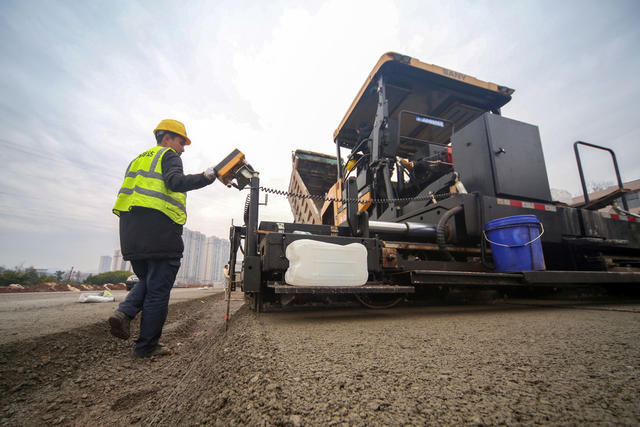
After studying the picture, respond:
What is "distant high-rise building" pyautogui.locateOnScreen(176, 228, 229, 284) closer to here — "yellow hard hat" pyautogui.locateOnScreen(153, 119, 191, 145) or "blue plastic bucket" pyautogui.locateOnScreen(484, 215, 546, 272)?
"yellow hard hat" pyautogui.locateOnScreen(153, 119, 191, 145)

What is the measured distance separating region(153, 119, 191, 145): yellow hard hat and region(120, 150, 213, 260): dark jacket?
15.7 inches

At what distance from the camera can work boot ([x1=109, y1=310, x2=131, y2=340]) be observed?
4.84 feet

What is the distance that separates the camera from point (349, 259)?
1.92 metres

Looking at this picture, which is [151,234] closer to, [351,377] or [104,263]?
[351,377]

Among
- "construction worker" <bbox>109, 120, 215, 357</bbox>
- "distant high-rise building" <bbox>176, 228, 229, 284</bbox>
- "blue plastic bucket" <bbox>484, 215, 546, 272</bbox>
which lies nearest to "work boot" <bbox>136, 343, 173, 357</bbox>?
"construction worker" <bbox>109, 120, 215, 357</bbox>

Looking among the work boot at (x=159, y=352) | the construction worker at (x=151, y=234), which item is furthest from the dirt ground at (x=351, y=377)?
the construction worker at (x=151, y=234)

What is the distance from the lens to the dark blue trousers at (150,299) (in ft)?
4.99

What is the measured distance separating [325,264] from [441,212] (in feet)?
5.49

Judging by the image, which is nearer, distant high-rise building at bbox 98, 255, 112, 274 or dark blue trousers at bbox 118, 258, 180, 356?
dark blue trousers at bbox 118, 258, 180, 356

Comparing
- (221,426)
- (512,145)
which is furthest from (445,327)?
(512,145)

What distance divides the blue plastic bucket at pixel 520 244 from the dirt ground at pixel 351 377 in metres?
0.65

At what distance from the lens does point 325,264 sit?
186cm

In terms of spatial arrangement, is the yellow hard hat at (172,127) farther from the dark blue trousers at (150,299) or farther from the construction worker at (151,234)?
the dark blue trousers at (150,299)

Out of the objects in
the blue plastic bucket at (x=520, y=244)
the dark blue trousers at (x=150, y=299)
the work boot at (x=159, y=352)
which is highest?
the blue plastic bucket at (x=520, y=244)
